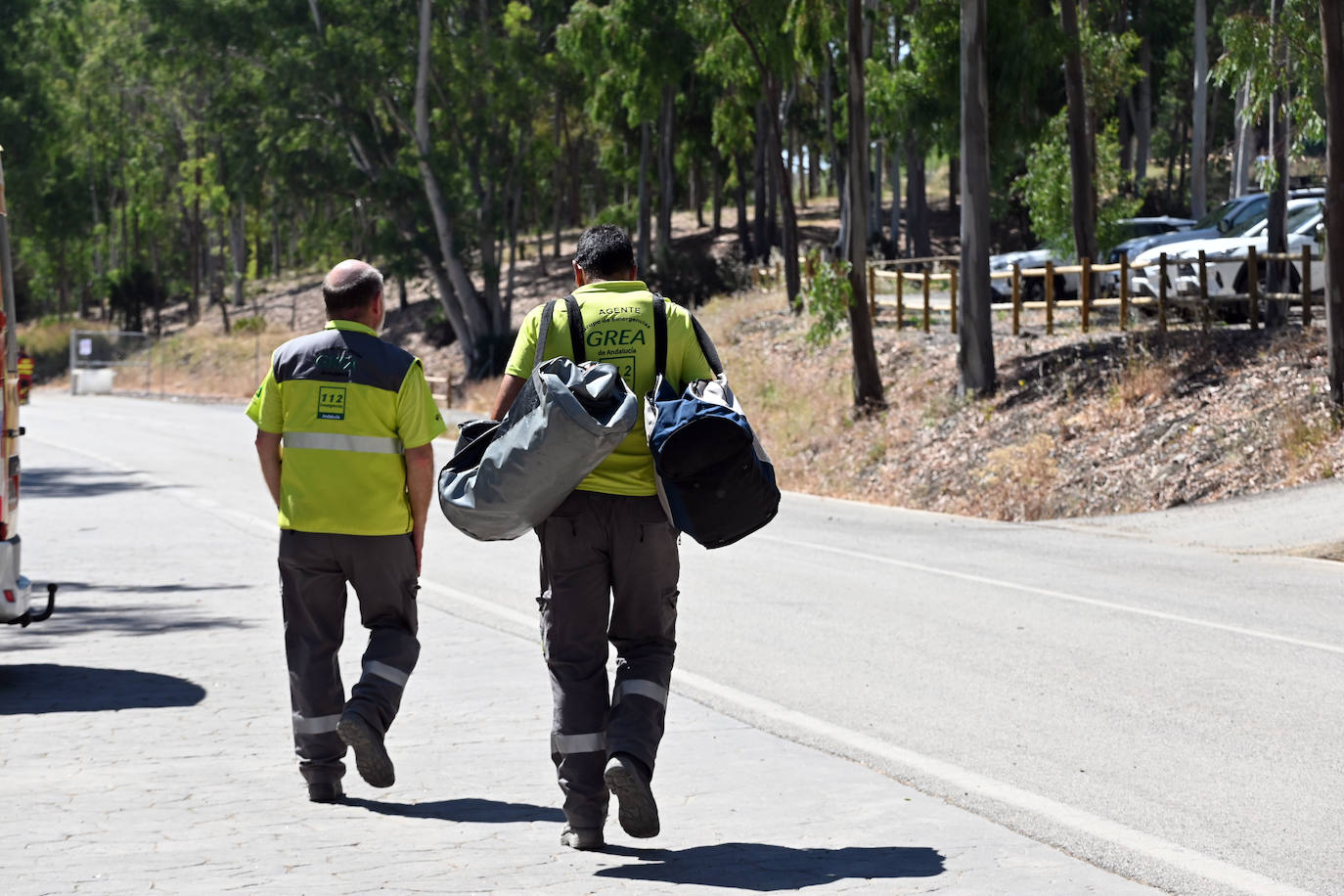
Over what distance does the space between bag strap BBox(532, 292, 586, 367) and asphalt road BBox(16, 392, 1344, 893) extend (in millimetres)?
2221

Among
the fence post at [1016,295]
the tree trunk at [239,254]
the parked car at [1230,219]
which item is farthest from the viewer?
the tree trunk at [239,254]

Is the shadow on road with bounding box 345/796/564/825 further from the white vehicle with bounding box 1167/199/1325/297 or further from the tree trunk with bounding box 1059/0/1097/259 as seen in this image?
the tree trunk with bounding box 1059/0/1097/259

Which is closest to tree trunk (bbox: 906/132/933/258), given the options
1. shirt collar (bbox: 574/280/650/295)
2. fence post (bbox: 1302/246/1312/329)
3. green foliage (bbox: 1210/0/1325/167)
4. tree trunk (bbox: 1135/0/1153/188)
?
tree trunk (bbox: 1135/0/1153/188)

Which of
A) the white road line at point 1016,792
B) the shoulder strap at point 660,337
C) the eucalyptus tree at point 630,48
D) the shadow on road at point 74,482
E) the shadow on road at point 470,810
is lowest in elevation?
the shadow on road at point 74,482

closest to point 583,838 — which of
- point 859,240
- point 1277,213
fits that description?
point 859,240

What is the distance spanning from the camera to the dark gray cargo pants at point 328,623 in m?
6.07

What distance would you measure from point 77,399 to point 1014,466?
1560 inches

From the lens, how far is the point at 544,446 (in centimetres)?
519

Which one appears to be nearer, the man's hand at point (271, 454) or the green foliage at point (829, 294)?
the man's hand at point (271, 454)

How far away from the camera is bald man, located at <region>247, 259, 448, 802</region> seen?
6055mm

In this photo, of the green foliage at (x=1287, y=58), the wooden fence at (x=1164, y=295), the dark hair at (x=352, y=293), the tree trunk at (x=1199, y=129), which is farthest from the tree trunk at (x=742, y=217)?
the dark hair at (x=352, y=293)

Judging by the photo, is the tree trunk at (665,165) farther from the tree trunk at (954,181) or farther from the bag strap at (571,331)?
the bag strap at (571,331)

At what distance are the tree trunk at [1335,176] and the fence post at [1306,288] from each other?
3.28 meters

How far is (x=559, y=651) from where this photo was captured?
546cm
